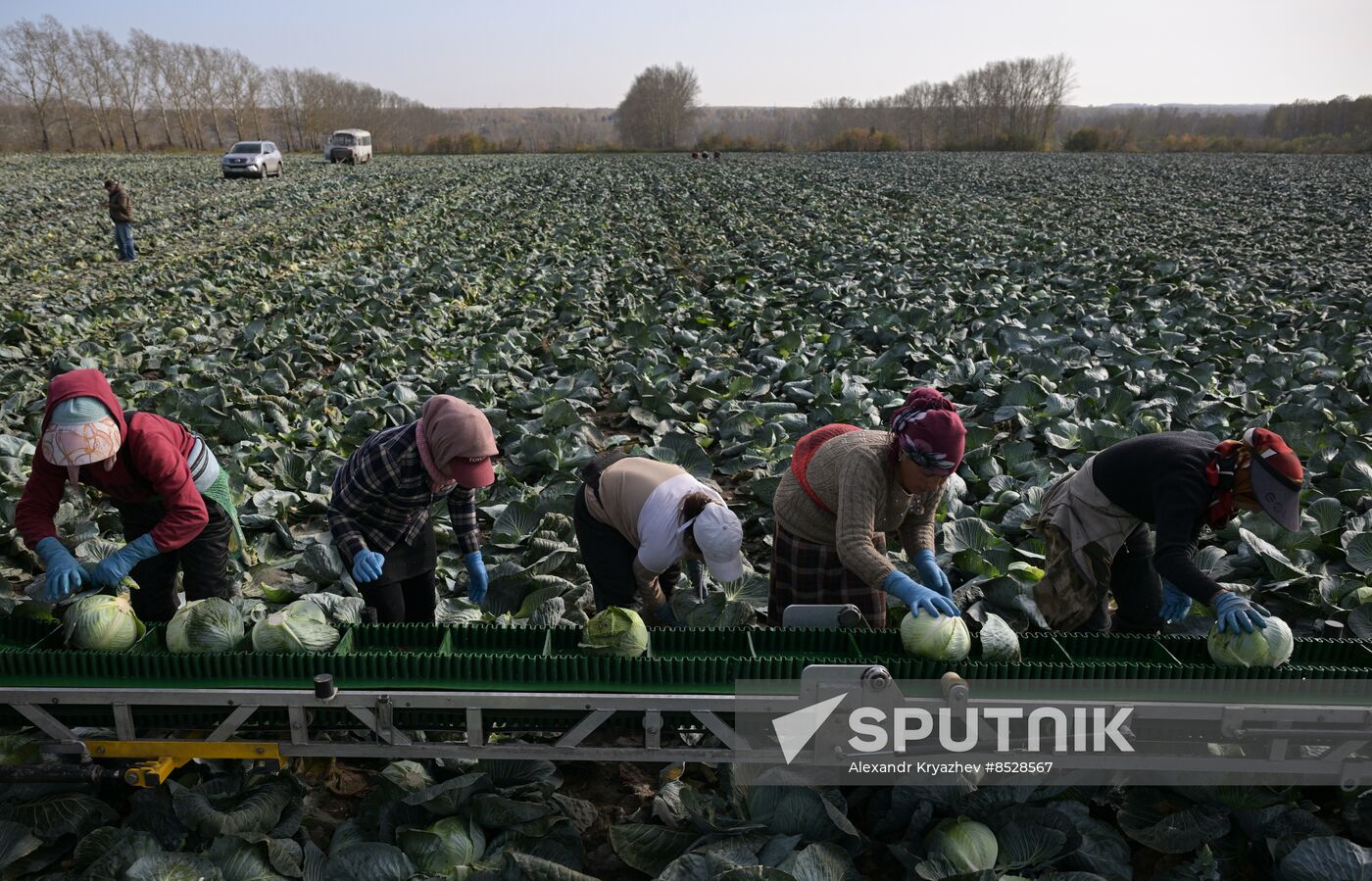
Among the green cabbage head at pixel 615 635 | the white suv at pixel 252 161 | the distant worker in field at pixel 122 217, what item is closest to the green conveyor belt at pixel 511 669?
the green cabbage head at pixel 615 635

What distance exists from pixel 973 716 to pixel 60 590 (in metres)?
3.46

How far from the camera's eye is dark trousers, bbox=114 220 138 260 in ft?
52.4

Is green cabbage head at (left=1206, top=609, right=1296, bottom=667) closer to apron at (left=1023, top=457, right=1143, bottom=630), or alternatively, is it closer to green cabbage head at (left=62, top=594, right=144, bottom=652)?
apron at (left=1023, top=457, right=1143, bottom=630)

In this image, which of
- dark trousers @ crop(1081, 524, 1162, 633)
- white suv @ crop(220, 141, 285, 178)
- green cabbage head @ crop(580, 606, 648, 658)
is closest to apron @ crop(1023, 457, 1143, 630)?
dark trousers @ crop(1081, 524, 1162, 633)

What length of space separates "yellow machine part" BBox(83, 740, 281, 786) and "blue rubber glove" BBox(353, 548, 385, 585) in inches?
33.1

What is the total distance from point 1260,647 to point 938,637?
112 cm

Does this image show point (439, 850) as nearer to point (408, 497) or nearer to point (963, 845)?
point (408, 497)

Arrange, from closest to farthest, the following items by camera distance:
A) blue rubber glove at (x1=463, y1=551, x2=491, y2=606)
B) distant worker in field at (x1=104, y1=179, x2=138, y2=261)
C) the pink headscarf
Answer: the pink headscarf, blue rubber glove at (x1=463, y1=551, x2=491, y2=606), distant worker in field at (x1=104, y1=179, x2=138, y2=261)

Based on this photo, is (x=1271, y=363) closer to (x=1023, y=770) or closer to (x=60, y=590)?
(x=1023, y=770)

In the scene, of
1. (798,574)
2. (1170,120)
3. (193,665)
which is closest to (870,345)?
(798,574)

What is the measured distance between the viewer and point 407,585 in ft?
14.0

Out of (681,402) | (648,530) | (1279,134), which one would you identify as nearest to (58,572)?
(648,530)

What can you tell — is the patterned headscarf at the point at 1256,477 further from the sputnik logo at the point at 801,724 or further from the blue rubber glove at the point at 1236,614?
the sputnik logo at the point at 801,724

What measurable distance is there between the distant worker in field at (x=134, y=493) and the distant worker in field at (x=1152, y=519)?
3.84m
